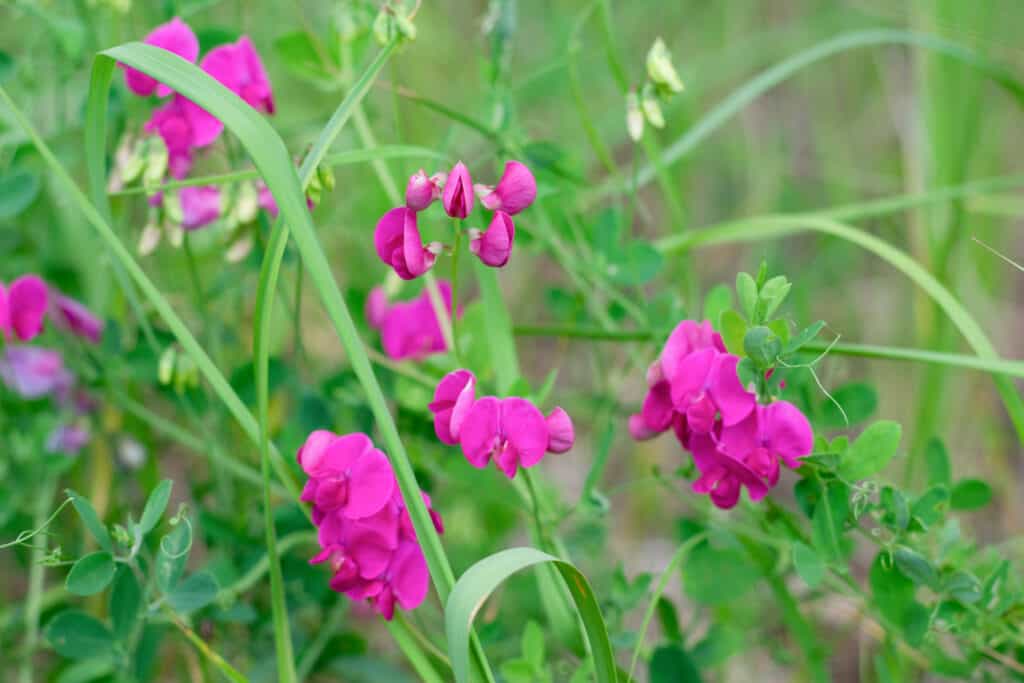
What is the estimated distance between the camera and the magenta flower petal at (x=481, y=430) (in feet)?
2.68

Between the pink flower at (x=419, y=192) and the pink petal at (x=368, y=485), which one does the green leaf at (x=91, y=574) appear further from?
the pink flower at (x=419, y=192)

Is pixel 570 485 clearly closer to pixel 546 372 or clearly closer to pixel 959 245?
pixel 546 372

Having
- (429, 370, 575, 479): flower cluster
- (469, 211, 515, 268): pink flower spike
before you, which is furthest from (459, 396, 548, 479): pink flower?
(469, 211, 515, 268): pink flower spike

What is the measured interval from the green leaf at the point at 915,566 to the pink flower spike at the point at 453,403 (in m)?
0.38

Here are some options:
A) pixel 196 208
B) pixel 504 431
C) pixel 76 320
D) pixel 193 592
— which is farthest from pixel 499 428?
pixel 76 320

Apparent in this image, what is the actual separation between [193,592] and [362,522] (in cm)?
18

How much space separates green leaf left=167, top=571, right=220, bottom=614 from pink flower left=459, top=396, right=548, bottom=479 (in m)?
0.27

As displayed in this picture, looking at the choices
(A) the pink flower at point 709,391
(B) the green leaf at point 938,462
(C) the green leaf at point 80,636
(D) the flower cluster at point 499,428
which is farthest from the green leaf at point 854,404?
(C) the green leaf at point 80,636

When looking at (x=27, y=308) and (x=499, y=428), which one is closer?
(x=499, y=428)

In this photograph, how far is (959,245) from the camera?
174 centimetres

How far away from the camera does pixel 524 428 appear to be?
83 cm

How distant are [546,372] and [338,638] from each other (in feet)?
3.01

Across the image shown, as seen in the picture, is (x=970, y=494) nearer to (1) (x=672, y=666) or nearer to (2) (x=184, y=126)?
(1) (x=672, y=666)

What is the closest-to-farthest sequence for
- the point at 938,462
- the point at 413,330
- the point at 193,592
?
the point at 193,592 < the point at 938,462 < the point at 413,330
